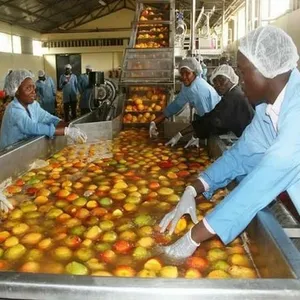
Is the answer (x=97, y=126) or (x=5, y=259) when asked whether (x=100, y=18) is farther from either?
(x=5, y=259)

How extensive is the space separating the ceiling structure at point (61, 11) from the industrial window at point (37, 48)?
74 centimetres

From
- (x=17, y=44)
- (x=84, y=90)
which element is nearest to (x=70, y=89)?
(x=84, y=90)

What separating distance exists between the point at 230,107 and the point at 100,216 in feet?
5.26

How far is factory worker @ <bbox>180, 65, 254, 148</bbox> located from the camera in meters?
3.13

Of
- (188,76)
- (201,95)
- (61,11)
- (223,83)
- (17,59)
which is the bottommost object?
(201,95)

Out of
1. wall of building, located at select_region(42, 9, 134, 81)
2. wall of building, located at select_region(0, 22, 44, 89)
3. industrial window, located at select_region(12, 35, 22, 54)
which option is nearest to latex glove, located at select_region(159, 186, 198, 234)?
wall of building, located at select_region(0, 22, 44, 89)

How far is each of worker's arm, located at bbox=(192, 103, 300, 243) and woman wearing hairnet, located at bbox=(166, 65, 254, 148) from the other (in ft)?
5.88

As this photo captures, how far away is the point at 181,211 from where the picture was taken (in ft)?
6.11

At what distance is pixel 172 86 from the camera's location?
545cm

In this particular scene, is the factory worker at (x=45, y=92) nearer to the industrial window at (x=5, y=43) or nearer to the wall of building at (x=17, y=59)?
the wall of building at (x=17, y=59)

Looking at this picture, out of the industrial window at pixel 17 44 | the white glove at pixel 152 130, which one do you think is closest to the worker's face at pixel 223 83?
the white glove at pixel 152 130

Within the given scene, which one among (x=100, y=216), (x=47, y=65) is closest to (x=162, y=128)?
(x=100, y=216)

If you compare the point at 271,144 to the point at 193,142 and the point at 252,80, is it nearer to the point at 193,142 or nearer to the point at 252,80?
the point at 252,80

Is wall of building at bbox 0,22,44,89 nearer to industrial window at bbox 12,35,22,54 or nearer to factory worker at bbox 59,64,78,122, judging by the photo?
industrial window at bbox 12,35,22,54
